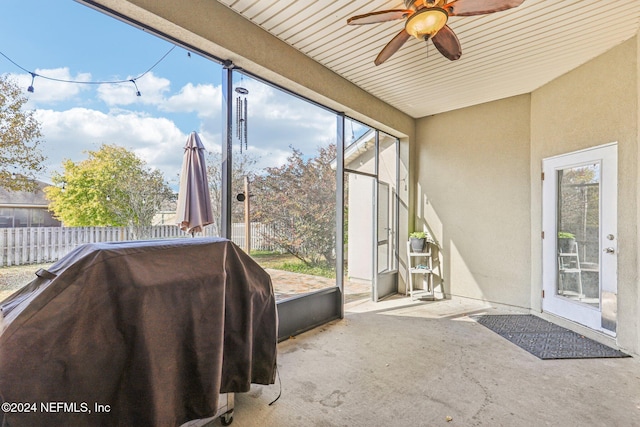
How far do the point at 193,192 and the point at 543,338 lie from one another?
397 cm

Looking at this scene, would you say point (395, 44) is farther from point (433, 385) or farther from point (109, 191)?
point (433, 385)

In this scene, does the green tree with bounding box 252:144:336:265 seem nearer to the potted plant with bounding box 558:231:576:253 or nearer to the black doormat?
the black doormat

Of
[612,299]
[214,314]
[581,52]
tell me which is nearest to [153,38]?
[214,314]

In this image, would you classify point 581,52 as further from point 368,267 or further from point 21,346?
point 21,346

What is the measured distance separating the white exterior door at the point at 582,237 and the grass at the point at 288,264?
9.40 feet

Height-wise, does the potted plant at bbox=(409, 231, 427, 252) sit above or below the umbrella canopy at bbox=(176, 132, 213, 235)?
below

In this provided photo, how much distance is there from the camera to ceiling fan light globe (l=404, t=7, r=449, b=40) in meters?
2.16

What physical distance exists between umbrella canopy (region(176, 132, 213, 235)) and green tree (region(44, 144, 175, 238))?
9.6 inches

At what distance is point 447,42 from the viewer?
2508 mm

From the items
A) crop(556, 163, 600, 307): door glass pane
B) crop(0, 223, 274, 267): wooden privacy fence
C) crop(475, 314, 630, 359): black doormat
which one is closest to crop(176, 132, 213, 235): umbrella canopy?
crop(0, 223, 274, 267): wooden privacy fence

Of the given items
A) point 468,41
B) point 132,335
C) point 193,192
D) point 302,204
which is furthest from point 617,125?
point 132,335

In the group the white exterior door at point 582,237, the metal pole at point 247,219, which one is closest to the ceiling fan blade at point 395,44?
the metal pole at point 247,219

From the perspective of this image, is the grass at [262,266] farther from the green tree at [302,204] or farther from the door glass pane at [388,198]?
the door glass pane at [388,198]

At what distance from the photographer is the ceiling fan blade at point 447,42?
2412 mm
